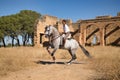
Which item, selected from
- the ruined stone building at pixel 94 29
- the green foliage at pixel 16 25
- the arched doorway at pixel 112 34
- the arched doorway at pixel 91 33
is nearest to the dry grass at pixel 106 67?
the ruined stone building at pixel 94 29

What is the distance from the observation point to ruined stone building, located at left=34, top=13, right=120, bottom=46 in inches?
1287

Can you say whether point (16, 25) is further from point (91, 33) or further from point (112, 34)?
point (112, 34)

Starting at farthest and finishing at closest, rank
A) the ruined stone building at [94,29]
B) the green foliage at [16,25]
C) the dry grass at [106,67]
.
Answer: the green foliage at [16,25]
the ruined stone building at [94,29]
the dry grass at [106,67]

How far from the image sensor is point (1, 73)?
7805mm

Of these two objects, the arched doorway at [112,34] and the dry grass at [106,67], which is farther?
the arched doorway at [112,34]

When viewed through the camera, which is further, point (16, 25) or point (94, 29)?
point (16, 25)

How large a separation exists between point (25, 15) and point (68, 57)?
3402cm

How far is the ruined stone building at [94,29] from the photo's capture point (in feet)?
107

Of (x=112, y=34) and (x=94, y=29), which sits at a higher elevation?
(x=94, y=29)

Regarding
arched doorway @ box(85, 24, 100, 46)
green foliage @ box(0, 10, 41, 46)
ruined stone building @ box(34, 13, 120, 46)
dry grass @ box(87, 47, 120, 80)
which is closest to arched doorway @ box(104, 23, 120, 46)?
ruined stone building @ box(34, 13, 120, 46)

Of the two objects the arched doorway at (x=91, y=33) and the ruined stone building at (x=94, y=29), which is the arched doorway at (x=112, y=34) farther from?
the arched doorway at (x=91, y=33)

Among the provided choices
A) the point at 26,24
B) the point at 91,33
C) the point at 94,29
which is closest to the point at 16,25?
the point at 26,24

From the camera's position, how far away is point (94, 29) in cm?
3516

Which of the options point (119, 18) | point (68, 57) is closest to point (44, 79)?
point (68, 57)
